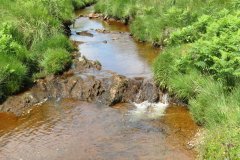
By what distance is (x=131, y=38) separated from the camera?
21.4 m

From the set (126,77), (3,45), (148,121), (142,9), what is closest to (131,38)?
(142,9)

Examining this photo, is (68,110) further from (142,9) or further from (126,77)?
(142,9)

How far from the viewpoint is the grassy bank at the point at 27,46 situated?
14.0 metres

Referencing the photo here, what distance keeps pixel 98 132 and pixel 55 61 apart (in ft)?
15.8

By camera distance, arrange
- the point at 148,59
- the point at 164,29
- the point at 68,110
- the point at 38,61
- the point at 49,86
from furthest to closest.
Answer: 1. the point at 164,29
2. the point at 148,59
3. the point at 38,61
4. the point at 49,86
5. the point at 68,110

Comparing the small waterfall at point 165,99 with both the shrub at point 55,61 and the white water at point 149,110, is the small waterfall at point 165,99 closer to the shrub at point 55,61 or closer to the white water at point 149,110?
the white water at point 149,110

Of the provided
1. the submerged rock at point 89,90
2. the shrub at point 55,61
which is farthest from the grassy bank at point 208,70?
the shrub at point 55,61

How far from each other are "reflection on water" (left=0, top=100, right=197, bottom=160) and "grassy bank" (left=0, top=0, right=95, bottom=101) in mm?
1627

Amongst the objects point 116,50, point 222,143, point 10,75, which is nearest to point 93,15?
point 116,50

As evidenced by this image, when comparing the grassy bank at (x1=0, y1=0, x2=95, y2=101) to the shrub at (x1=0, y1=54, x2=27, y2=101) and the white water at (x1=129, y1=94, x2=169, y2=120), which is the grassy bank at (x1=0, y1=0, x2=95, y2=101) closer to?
the shrub at (x1=0, y1=54, x2=27, y2=101)

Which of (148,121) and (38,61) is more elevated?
(38,61)

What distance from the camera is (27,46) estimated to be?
16.6 metres

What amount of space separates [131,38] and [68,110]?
9269 mm

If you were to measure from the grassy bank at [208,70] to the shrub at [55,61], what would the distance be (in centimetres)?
371
